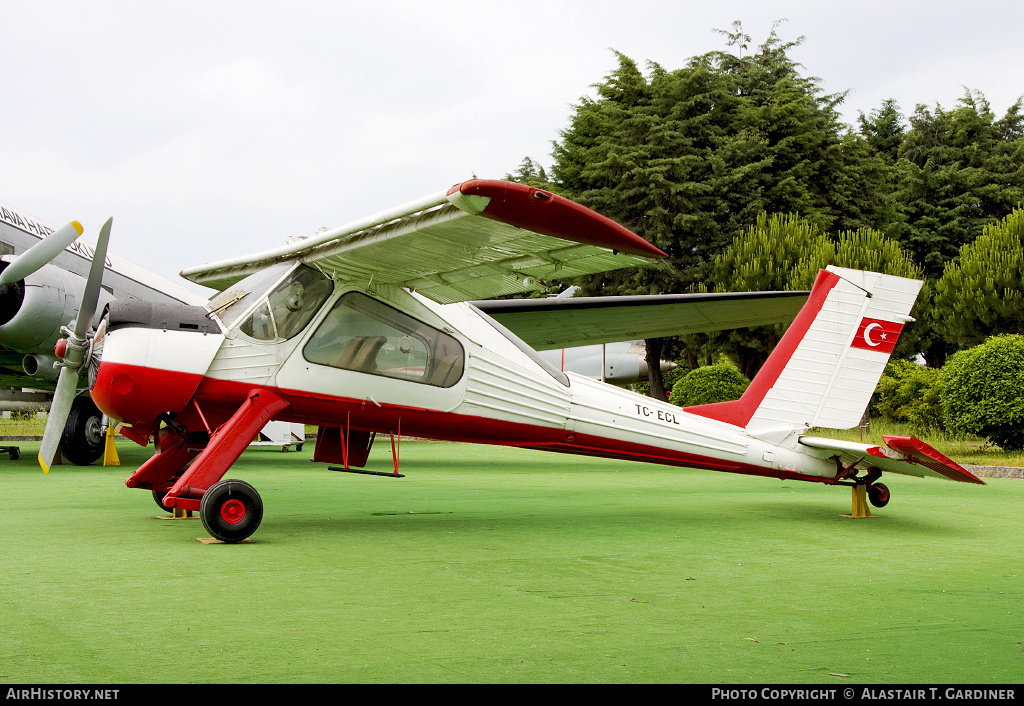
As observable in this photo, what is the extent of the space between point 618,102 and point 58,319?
29124 millimetres

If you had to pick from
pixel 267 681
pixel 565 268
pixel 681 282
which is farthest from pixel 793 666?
pixel 681 282

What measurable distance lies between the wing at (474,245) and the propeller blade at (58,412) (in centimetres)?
174

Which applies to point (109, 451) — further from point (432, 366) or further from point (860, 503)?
point (860, 503)

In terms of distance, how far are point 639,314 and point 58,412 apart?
33.9ft

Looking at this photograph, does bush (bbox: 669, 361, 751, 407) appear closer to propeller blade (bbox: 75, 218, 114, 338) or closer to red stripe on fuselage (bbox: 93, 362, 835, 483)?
red stripe on fuselage (bbox: 93, 362, 835, 483)

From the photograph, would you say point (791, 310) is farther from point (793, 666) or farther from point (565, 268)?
point (793, 666)

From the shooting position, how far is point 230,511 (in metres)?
6.04

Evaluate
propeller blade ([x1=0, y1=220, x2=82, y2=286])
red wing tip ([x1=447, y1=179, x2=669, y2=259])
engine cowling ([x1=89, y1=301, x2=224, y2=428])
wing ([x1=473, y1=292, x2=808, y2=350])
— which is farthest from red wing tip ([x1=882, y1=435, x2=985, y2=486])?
wing ([x1=473, y1=292, x2=808, y2=350])

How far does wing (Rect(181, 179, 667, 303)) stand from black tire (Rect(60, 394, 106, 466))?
7384 mm

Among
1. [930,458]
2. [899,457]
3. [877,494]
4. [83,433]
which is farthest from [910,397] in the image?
[83,433]

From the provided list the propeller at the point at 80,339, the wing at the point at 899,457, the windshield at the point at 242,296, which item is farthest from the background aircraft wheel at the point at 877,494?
the propeller at the point at 80,339

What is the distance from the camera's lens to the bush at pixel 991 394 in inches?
615

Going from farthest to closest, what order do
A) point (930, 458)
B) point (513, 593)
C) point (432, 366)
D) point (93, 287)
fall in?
point (432, 366)
point (93, 287)
point (930, 458)
point (513, 593)

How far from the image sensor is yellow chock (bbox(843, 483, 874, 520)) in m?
7.80
